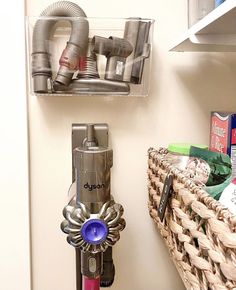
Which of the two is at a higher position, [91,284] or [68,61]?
[68,61]

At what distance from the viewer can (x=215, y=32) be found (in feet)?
2.27

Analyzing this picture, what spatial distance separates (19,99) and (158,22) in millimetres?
386

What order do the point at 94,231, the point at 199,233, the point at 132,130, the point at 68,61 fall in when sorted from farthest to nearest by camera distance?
the point at 132,130, the point at 68,61, the point at 94,231, the point at 199,233

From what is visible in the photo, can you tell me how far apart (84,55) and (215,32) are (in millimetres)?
286

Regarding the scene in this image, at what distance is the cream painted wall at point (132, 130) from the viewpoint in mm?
866

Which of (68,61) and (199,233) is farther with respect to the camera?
(68,61)

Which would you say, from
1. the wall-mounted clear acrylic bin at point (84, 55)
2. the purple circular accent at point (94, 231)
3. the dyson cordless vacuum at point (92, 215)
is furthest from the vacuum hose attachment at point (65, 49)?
the purple circular accent at point (94, 231)

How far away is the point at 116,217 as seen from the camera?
0.67 meters

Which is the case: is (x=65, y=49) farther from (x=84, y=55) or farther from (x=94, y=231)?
(x=94, y=231)

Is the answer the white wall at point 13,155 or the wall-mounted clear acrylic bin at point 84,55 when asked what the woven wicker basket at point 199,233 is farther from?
the white wall at point 13,155

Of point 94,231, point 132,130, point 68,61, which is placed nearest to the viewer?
point 94,231

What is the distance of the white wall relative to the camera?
82 centimetres

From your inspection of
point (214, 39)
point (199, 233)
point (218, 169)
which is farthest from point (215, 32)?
point (199, 233)

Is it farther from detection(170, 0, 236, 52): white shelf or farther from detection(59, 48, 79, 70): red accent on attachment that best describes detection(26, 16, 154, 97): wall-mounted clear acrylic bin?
detection(170, 0, 236, 52): white shelf
